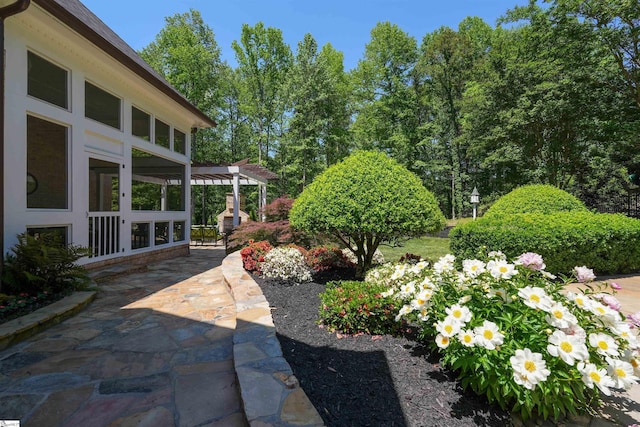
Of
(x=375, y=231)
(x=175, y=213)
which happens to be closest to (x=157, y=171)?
(x=175, y=213)

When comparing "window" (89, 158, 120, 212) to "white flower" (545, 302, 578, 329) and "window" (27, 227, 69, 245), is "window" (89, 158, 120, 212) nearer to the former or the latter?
"window" (27, 227, 69, 245)

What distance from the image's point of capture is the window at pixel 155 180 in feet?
26.5

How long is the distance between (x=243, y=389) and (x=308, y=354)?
703mm

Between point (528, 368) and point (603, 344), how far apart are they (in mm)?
449

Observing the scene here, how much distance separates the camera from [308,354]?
91.1 inches

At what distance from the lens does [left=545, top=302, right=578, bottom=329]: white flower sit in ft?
4.84

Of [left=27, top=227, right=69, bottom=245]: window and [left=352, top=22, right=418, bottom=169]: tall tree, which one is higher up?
[left=352, top=22, right=418, bottom=169]: tall tree

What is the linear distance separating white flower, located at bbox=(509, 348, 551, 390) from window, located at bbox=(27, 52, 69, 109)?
636cm

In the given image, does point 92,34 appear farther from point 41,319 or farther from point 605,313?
point 605,313

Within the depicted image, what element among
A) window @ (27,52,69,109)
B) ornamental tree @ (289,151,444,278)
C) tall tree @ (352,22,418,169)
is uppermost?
tall tree @ (352,22,418,169)

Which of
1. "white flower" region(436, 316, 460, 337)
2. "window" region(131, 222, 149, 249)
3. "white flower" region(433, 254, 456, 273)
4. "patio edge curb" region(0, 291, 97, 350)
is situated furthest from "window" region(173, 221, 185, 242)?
"white flower" region(436, 316, 460, 337)

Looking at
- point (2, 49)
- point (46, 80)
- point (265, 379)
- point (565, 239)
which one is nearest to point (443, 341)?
point (265, 379)

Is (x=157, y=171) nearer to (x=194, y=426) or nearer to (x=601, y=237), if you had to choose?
(x=194, y=426)

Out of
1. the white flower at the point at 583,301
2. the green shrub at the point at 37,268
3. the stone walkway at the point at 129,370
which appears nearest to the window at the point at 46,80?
the green shrub at the point at 37,268
